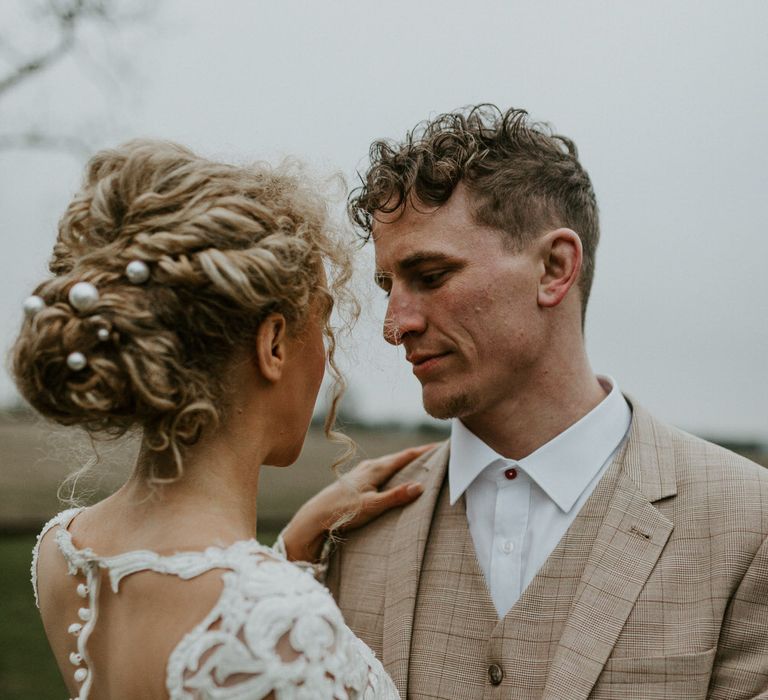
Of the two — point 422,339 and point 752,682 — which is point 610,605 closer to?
point 752,682

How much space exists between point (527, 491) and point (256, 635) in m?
1.36

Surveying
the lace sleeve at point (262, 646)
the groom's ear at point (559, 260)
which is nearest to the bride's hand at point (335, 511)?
the groom's ear at point (559, 260)

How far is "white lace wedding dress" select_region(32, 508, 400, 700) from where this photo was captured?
5.24ft

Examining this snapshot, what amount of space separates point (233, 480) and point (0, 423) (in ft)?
20.6

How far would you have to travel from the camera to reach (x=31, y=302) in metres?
1.70

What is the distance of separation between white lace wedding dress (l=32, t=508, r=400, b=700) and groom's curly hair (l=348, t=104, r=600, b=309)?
155 cm

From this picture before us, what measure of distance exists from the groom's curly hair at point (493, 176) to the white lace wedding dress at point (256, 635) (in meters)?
1.55

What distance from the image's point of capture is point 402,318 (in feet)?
9.56

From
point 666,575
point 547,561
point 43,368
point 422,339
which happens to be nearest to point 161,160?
point 43,368

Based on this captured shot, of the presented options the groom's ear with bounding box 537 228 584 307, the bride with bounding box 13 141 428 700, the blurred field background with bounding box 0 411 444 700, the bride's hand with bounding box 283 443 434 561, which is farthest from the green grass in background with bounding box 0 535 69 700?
the bride with bounding box 13 141 428 700

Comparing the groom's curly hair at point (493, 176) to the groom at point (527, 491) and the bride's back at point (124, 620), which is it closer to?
the groom at point (527, 491)

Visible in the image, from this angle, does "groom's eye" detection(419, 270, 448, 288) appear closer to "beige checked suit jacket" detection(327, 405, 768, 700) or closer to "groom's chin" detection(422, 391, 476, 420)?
"groom's chin" detection(422, 391, 476, 420)

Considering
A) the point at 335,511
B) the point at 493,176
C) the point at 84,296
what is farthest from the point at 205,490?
the point at 493,176

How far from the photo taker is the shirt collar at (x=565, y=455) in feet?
8.99
